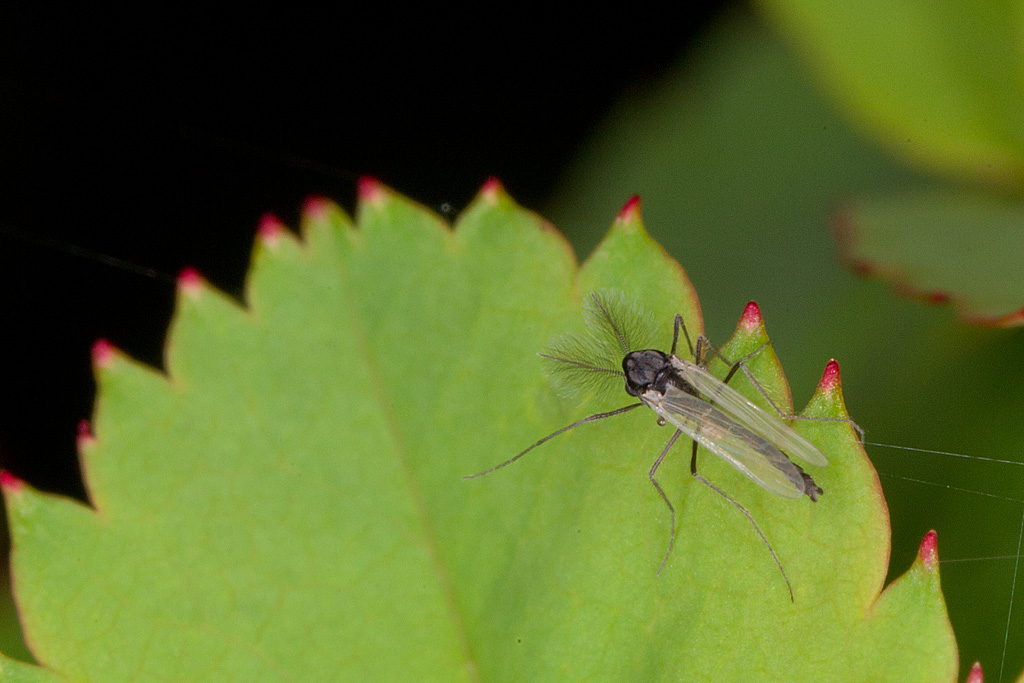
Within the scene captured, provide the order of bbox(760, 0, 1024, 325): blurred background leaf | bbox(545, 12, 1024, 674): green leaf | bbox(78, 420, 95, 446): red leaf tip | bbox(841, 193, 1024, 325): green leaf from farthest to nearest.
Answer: bbox(545, 12, 1024, 674): green leaf → bbox(760, 0, 1024, 325): blurred background leaf → bbox(841, 193, 1024, 325): green leaf → bbox(78, 420, 95, 446): red leaf tip

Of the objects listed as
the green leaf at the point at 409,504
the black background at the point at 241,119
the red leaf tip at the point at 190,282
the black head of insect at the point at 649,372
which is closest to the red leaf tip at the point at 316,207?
the green leaf at the point at 409,504

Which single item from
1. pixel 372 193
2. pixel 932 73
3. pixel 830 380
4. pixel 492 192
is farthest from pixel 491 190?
pixel 932 73

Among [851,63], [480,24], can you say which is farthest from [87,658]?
[851,63]

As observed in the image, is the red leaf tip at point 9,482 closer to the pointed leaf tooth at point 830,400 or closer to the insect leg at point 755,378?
the insect leg at point 755,378

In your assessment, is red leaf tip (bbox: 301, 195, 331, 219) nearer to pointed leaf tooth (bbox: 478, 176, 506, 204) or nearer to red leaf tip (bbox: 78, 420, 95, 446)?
pointed leaf tooth (bbox: 478, 176, 506, 204)

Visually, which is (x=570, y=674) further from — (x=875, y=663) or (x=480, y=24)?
(x=480, y=24)

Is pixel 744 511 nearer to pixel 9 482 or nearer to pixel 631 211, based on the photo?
pixel 631 211

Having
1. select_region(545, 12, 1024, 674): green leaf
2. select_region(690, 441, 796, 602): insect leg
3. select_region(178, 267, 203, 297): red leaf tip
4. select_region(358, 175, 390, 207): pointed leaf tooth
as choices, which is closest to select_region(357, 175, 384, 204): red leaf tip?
select_region(358, 175, 390, 207): pointed leaf tooth
